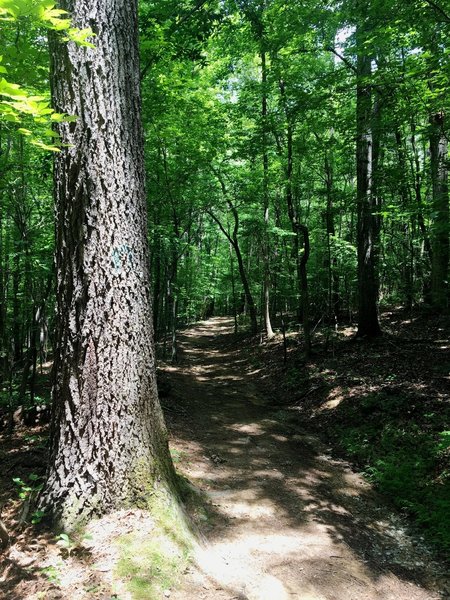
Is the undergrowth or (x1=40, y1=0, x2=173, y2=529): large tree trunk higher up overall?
(x1=40, y1=0, x2=173, y2=529): large tree trunk

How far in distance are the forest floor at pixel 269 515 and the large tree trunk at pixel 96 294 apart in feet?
1.26

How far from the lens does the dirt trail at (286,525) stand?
3.14 metres

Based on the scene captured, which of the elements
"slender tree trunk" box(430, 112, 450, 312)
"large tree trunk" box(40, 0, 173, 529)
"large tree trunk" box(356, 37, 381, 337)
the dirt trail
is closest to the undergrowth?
the dirt trail

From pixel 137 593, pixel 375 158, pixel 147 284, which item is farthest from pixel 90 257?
pixel 375 158

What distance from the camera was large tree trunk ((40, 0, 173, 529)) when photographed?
9.95ft

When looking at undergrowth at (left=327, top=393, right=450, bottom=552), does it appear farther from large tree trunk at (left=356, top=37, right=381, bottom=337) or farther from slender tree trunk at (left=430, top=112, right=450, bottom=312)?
large tree trunk at (left=356, top=37, right=381, bottom=337)

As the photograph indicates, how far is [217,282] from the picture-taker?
34.0 meters

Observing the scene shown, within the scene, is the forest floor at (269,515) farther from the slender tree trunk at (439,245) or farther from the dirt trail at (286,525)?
the slender tree trunk at (439,245)

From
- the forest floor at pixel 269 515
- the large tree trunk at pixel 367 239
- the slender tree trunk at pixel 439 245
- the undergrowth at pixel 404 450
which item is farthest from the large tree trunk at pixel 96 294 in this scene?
the large tree trunk at pixel 367 239

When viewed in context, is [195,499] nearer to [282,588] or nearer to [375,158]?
[282,588]

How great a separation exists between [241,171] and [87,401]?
15.3 m

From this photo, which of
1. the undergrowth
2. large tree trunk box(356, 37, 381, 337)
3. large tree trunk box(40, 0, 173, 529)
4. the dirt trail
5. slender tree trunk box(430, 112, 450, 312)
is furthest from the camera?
large tree trunk box(356, 37, 381, 337)

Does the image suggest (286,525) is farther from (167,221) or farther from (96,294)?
(167,221)

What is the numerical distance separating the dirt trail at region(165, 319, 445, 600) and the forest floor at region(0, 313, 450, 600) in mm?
13
